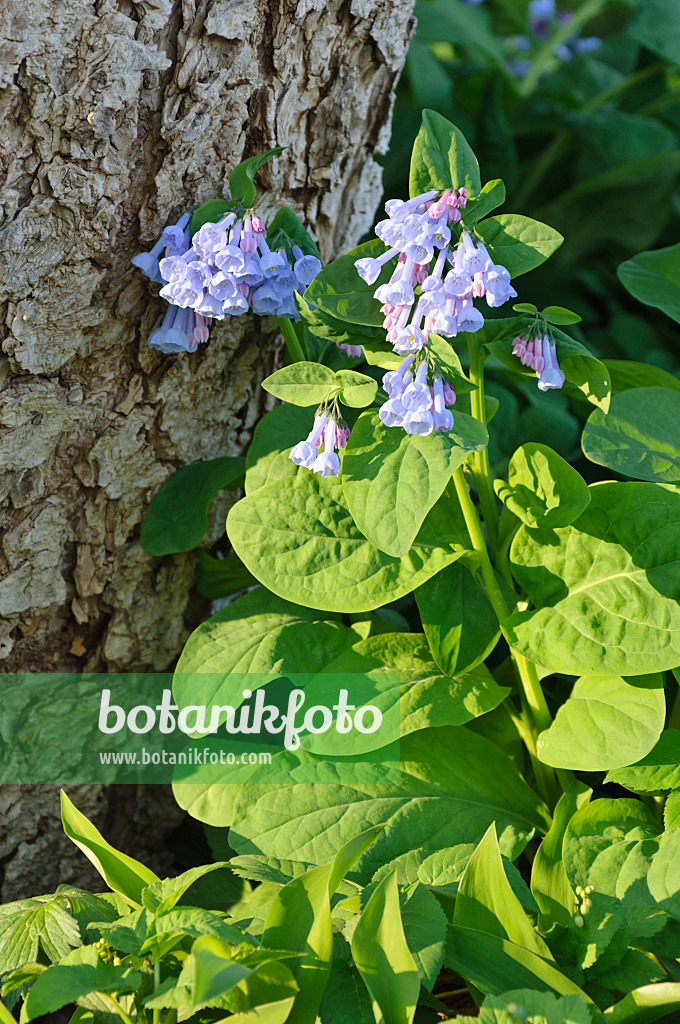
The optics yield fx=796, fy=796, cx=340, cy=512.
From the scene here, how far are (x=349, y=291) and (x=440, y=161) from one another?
20 centimetres

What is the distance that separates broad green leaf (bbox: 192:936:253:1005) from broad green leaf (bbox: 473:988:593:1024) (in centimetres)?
22

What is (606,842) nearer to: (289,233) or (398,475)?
(398,475)

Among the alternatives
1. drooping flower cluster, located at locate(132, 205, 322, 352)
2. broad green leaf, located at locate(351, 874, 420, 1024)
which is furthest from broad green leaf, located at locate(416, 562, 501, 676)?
drooping flower cluster, located at locate(132, 205, 322, 352)

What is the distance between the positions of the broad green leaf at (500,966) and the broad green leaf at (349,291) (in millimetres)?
757

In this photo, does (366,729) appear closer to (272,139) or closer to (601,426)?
(601,426)

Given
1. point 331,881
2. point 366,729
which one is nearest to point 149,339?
point 366,729

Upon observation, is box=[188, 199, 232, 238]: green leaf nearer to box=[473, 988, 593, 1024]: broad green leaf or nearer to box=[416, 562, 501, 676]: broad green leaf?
box=[416, 562, 501, 676]: broad green leaf

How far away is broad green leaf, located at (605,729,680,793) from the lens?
1.06 meters

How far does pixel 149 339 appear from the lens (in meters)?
1.23

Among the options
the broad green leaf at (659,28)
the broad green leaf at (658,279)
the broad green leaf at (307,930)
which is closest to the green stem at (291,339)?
the broad green leaf at (658,279)

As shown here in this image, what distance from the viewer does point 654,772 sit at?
3.52 feet

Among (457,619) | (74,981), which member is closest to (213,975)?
(74,981)

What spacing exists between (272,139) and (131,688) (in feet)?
Answer: 3.27

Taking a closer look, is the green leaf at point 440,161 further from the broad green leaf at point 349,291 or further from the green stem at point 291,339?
the green stem at point 291,339
